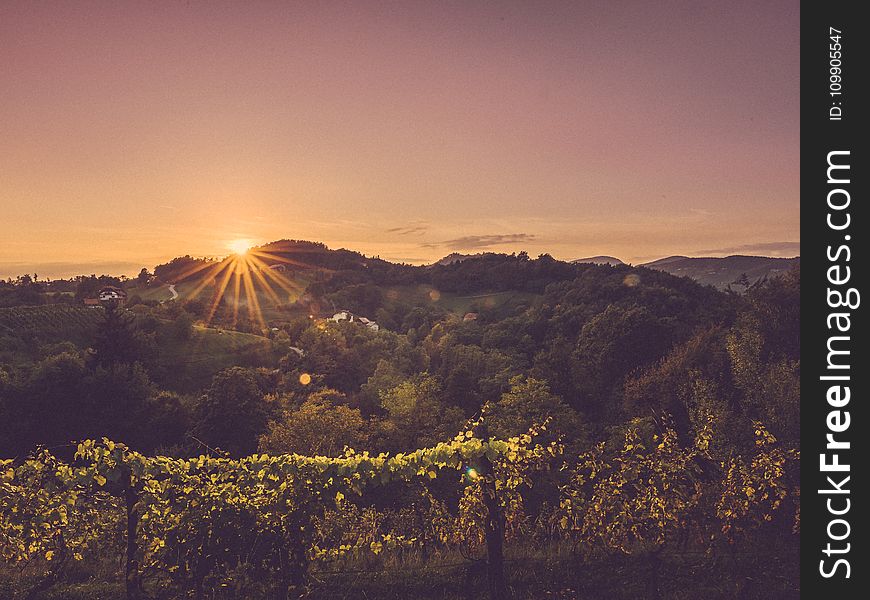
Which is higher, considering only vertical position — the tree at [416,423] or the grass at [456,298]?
the grass at [456,298]

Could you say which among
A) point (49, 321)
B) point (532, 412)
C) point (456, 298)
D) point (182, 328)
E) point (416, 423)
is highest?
point (456, 298)

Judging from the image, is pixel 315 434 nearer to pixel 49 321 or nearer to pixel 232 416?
pixel 232 416

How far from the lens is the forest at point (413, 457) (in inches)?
382

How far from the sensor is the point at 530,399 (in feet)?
107

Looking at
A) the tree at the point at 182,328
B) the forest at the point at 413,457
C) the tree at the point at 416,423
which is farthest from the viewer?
the tree at the point at 182,328

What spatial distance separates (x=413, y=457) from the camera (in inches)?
400

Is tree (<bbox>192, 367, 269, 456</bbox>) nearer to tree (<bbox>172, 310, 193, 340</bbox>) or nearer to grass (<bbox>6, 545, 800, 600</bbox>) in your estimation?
grass (<bbox>6, 545, 800, 600</bbox>)

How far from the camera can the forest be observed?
31.8 ft

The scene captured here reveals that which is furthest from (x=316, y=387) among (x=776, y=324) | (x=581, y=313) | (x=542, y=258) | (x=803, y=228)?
(x=542, y=258)

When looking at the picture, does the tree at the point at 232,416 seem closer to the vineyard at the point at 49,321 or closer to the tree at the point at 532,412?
the tree at the point at 532,412

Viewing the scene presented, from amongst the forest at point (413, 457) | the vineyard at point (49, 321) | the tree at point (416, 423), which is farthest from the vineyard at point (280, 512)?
the vineyard at point (49, 321)

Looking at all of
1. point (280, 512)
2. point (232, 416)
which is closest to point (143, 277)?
point (232, 416)

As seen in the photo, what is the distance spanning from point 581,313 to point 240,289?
8402 centimetres

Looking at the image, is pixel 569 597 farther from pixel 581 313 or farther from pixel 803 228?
pixel 581 313
